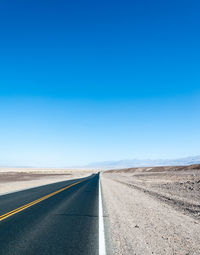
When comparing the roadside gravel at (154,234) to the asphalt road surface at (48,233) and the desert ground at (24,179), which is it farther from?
the desert ground at (24,179)

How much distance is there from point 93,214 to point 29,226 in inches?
126

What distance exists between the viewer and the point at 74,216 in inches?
350

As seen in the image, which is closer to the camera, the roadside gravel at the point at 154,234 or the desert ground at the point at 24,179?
the roadside gravel at the point at 154,234

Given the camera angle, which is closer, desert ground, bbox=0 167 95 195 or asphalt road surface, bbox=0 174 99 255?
asphalt road surface, bbox=0 174 99 255

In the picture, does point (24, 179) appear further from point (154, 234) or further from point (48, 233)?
point (154, 234)

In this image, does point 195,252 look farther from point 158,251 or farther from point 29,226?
point 29,226

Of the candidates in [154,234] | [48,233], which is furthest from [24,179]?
[154,234]

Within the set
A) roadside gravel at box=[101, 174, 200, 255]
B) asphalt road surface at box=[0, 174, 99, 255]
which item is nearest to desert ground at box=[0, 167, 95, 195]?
asphalt road surface at box=[0, 174, 99, 255]

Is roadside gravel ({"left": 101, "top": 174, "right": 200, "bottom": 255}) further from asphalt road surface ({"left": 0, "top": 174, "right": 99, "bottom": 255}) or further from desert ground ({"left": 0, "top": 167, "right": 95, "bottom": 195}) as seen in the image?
desert ground ({"left": 0, "top": 167, "right": 95, "bottom": 195})

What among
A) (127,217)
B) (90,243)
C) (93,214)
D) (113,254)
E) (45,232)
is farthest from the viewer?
(93,214)

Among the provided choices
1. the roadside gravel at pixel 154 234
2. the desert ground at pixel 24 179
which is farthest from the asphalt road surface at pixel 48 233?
the desert ground at pixel 24 179

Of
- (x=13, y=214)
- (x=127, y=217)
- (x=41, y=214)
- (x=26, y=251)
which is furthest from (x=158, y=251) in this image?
(x=13, y=214)

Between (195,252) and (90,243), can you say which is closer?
(195,252)

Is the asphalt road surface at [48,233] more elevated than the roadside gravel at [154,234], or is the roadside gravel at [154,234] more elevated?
the asphalt road surface at [48,233]
